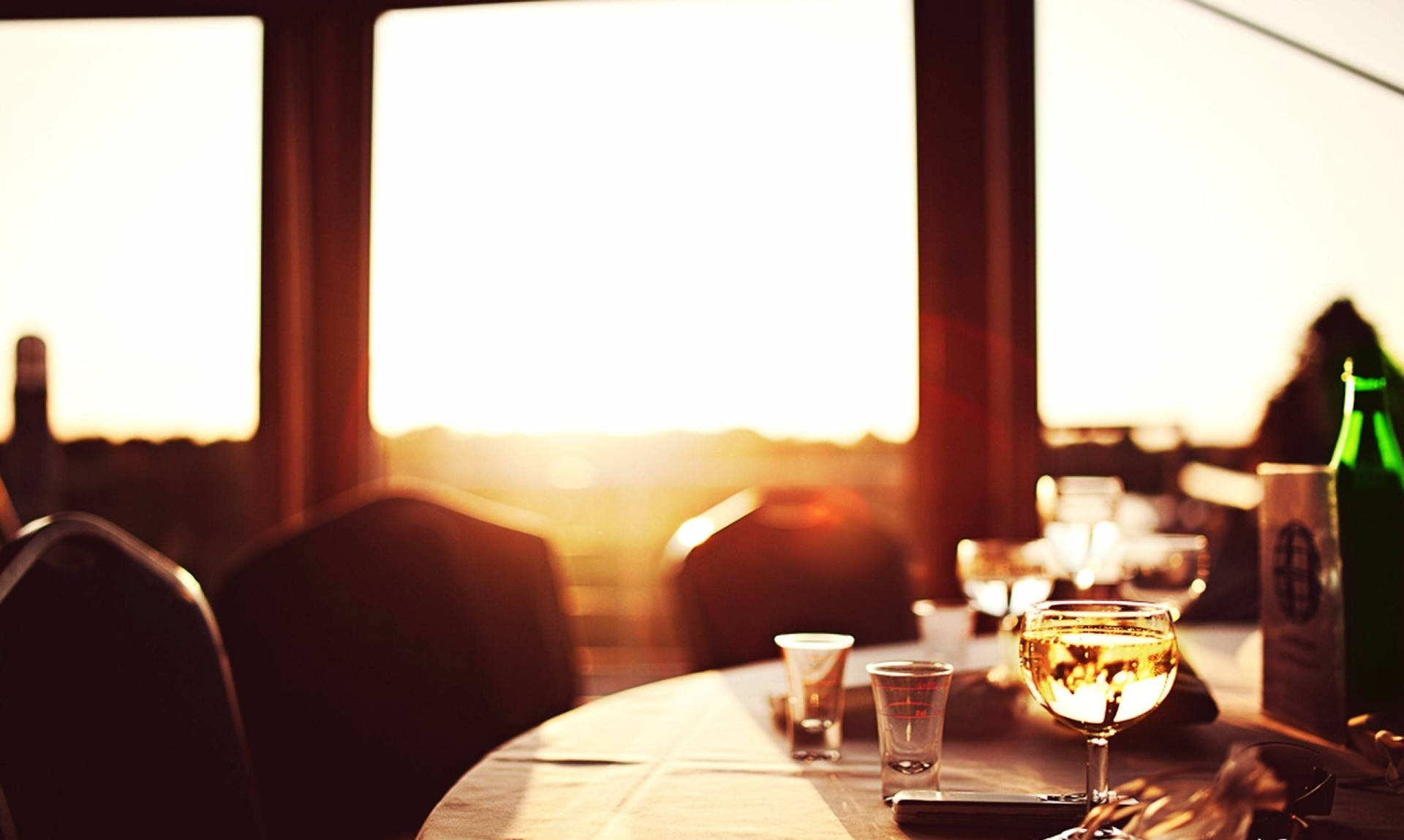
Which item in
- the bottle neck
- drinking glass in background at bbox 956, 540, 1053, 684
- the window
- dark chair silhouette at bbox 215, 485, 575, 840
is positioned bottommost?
dark chair silhouette at bbox 215, 485, 575, 840

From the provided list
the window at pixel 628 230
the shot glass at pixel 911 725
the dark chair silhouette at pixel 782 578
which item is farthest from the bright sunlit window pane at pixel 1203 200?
the shot glass at pixel 911 725

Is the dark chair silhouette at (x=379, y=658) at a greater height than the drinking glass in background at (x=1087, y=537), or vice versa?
the drinking glass in background at (x=1087, y=537)

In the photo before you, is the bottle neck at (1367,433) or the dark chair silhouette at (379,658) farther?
the dark chair silhouette at (379,658)

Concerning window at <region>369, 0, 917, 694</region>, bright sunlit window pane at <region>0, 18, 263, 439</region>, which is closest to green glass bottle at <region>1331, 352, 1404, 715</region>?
window at <region>369, 0, 917, 694</region>

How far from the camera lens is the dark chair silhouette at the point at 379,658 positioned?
1697mm

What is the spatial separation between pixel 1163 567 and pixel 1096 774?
0.60 m

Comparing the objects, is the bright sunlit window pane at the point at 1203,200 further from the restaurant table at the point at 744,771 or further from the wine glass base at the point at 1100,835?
the wine glass base at the point at 1100,835

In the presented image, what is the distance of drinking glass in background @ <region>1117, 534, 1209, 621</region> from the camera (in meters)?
1.30

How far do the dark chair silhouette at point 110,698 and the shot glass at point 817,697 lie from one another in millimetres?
530

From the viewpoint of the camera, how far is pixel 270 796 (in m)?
1.69

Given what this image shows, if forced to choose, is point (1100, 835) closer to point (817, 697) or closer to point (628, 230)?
point (817, 697)

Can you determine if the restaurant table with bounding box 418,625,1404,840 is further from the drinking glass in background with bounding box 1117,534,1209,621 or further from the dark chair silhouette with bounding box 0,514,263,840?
the dark chair silhouette with bounding box 0,514,263,840

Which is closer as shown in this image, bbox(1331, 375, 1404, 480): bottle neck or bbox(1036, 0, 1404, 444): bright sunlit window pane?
bbox(1331, 375, 1404, 480): bottle neck

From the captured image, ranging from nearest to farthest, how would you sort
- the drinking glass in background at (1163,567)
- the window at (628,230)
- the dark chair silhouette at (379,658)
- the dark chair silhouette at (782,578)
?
the drinking glass in background at (1163,567)
the dark chair silhouette at (379,658)
the dark chair silhouette at (782,578)
the window at (628,230)
